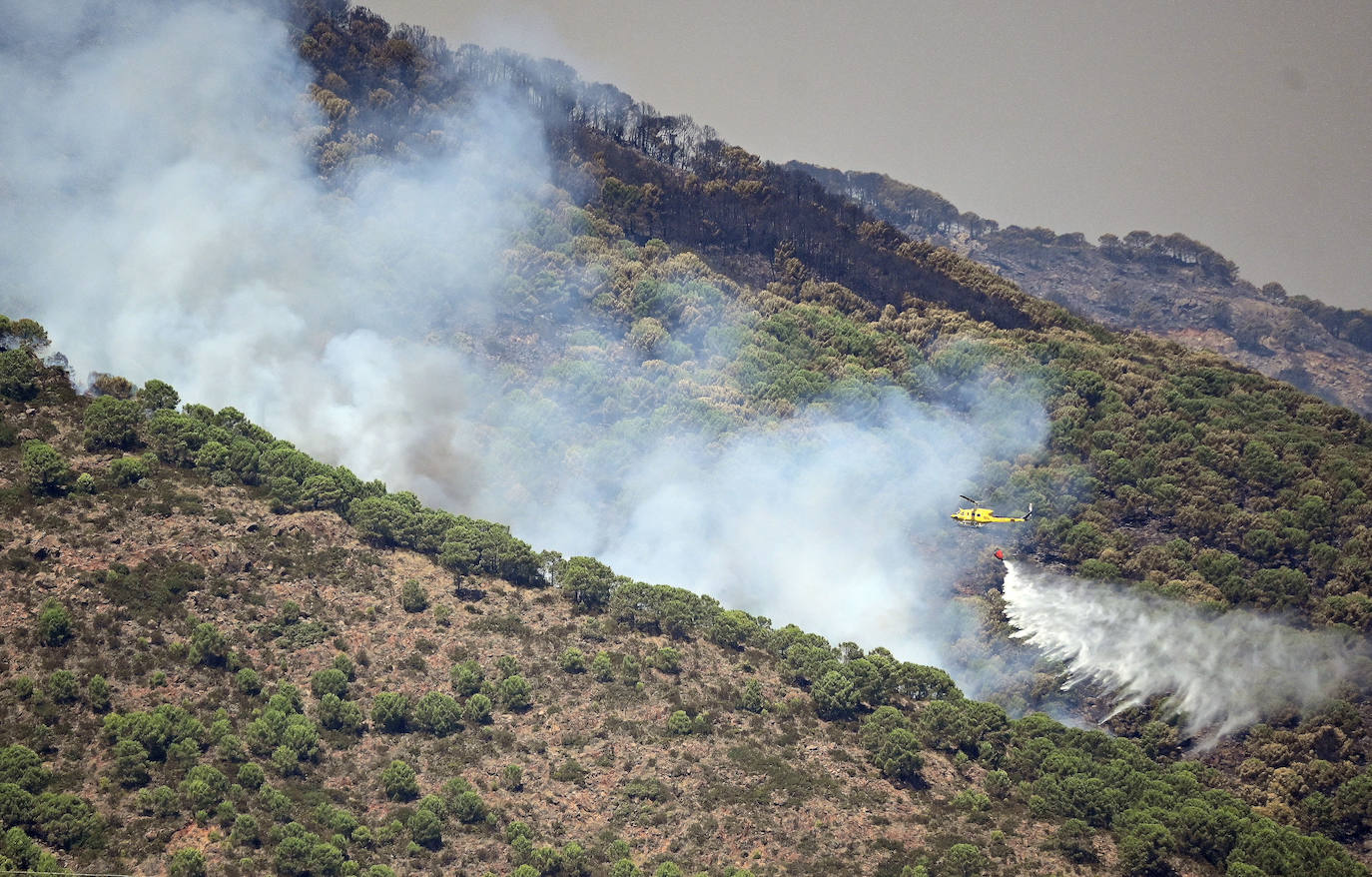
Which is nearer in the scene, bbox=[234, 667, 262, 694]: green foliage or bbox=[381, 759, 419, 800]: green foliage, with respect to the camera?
bbox=[381, 759, 419, 800]: green foliage

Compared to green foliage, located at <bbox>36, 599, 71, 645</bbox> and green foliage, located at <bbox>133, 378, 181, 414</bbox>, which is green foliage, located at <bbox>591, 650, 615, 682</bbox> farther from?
green foliage, located at <bbox>133, 378, 181, 414</bbox>

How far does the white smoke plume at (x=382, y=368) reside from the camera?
160 meters

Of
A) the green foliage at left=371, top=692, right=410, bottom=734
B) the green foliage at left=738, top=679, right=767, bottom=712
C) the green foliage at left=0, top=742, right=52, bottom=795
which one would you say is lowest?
the green foliage at left=0, top=742, right=52, bottom=795

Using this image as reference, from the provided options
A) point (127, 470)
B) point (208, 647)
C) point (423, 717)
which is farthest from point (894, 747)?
point (127, 470)

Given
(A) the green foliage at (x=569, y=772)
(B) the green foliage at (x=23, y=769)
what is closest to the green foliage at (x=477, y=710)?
(A) the green foliage at (x=569, y=772)

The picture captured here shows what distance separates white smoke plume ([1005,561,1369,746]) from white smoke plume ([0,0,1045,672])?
12.6m

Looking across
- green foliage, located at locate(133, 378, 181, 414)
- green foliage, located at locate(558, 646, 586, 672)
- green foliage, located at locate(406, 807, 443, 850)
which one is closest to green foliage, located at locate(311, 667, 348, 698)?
green foliage, located at locate(406, 807, 443, 850)

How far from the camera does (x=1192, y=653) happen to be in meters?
138

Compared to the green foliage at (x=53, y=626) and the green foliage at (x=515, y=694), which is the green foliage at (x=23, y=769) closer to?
the green foliage at (x=53, y=626)

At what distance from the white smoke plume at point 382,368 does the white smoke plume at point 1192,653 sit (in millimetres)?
12641

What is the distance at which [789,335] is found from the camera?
7687 inches

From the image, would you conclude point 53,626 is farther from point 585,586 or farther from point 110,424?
point 585,586

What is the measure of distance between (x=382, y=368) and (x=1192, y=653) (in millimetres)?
100214

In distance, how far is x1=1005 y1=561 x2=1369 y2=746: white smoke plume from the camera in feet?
433
